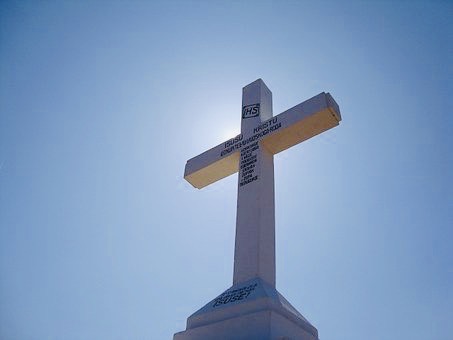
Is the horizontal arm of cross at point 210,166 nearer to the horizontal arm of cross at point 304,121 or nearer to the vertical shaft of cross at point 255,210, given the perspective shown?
the vertical shaft of cross at point 255,210

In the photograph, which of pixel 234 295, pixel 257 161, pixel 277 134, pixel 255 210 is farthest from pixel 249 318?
pixel 277 134

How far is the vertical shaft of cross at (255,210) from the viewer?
481 cm

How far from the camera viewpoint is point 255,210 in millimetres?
5273

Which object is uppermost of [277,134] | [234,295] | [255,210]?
[277,134]

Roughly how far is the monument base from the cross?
40cm

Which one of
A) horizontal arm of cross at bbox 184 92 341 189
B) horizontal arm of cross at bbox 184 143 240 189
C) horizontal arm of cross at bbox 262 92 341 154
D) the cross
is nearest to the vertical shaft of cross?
the cross

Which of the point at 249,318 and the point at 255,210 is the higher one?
the point at 255,210

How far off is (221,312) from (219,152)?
3.08 metres

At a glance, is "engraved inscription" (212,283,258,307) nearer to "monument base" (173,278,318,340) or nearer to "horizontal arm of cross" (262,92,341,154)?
"monument base" (173,278,318,340)

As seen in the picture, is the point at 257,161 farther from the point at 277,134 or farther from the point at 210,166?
the point at 210,166

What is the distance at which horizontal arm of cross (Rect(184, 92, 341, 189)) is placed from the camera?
5863mm

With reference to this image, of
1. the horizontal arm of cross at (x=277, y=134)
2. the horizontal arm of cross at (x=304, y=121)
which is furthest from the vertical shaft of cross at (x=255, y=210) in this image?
the horizontal arm of cross at (x=304, y=121)

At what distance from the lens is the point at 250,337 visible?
12.3 feet

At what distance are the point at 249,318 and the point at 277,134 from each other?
3020 millimetres
